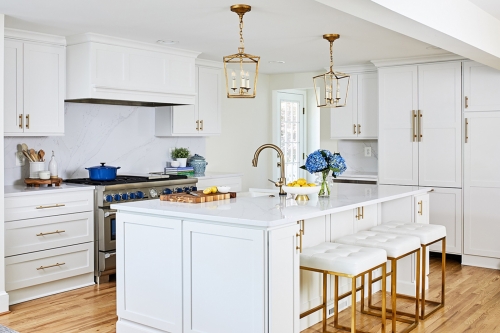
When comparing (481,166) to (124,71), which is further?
(481,166)

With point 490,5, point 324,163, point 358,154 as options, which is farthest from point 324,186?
point 358,154

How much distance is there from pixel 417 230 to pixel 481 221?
1912mm

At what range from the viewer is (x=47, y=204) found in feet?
15.0

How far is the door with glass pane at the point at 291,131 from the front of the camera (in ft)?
25.9

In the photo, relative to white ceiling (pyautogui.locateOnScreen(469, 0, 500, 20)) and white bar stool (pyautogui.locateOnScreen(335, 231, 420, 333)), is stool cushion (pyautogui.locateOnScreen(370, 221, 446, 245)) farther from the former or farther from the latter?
white ceiling (pyautogui.locateOnScreen(469, 0, 500, 20))

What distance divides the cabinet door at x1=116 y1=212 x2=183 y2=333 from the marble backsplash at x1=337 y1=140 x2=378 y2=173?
4.03m

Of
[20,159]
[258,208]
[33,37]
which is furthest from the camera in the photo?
[20,159]

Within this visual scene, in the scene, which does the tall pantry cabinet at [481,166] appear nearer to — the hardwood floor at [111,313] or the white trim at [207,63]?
the hardwood floor at [111,313]

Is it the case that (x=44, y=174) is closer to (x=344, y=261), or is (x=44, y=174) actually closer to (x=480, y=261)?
(x=344, y=261)

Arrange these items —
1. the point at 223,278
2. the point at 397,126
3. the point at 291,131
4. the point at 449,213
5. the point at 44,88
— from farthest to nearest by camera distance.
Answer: the point at 291,131 < the point at 397,126 < the point at 449,213 < the point at 44,88 < the point at 223,278

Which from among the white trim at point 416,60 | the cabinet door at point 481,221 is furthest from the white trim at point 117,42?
the cabinet door at point 481,221

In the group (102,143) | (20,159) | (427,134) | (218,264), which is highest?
(427,134)

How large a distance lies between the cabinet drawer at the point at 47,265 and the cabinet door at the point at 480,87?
3961 millimetres

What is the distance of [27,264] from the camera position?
4.47m
